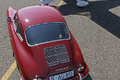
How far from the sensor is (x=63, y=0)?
31.9 ft

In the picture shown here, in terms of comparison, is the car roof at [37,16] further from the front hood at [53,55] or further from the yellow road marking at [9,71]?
the yellow road marking at [9,71]

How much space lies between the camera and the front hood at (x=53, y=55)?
→ 367 centimetres

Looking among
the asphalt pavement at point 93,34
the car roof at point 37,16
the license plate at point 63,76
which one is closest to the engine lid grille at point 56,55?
the license plate at point 63,76

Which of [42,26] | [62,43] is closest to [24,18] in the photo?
[42,26]

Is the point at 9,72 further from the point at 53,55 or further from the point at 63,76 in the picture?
the point at 63,76

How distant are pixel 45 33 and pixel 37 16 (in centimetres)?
67

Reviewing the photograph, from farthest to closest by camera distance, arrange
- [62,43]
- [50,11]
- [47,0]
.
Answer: [47,0], [50,11], [62,43]

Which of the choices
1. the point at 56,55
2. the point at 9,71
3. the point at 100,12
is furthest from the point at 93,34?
the point at 9,71

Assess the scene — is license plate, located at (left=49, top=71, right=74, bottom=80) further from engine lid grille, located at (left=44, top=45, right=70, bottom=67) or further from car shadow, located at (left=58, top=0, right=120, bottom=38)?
car shadow, located at (left=58, top=0, right=120, bottom=38)

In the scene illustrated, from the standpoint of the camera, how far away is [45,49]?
396cm

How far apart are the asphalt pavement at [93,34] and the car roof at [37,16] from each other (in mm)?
1415

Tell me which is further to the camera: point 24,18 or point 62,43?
point 24,18

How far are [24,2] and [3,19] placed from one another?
2.26 meters

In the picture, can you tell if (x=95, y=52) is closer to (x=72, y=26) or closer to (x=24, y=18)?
(x=72, y=26)
